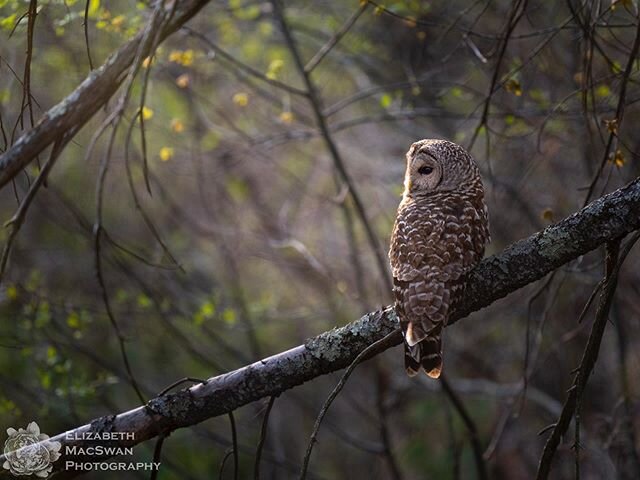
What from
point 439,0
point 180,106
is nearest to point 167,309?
point 180,106

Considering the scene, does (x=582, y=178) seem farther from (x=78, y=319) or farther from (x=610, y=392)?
(x=78, y=319)

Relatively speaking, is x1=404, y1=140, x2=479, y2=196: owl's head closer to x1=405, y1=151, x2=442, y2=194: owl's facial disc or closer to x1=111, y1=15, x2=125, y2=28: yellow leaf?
x1=405, y1=151, x2=442, y2=194: owl's facial disc

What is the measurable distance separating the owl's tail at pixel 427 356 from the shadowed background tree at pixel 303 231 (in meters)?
2.70

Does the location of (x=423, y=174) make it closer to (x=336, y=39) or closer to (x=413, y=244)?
(x=413, y=244)

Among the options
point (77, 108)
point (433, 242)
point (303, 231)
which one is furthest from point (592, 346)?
point (303, 231)

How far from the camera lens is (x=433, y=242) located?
3791 millimetres

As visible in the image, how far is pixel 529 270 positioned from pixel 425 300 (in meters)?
0.48

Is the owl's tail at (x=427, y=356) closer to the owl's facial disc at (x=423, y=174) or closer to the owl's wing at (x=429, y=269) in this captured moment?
the owl's wing at (x=429, y=269)

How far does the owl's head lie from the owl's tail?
1.01 meters

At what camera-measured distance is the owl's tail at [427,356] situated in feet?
11.8

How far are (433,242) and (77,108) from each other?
179 centimetres

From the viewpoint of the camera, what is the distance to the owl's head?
14.2 feet

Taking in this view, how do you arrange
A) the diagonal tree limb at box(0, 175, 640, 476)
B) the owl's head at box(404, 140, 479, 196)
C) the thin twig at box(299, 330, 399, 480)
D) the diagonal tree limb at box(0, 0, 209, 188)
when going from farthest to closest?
the owl's head at box(404, 140, 479, 196) < the diagonal tree limb at box(0, 0, 209, 188) < the diagonal tree limb at box(0, 175, 640, 476) < the thin twig at box(299, 330, 399, 480)

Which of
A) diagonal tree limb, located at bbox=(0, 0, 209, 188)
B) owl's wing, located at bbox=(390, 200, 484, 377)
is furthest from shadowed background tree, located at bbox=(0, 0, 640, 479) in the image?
owl's wing, located at bbox=(390, 200, 484, 377)
